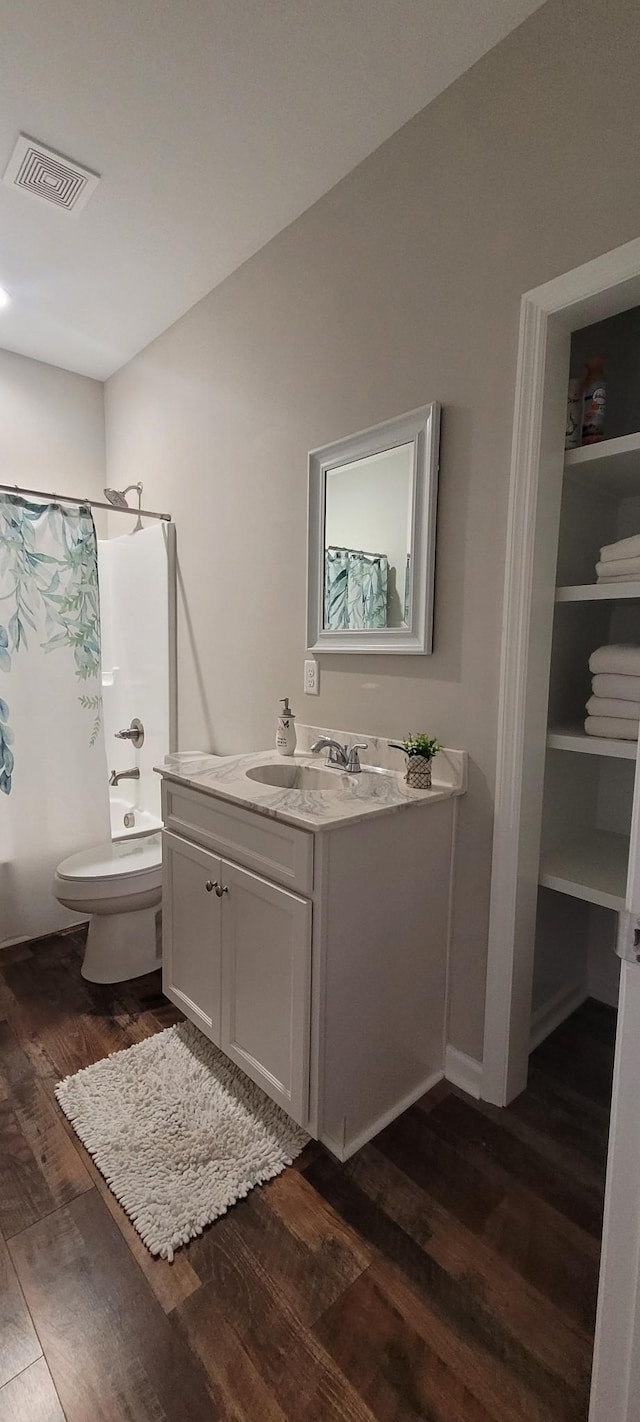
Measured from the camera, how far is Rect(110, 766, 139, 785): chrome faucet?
2.67m

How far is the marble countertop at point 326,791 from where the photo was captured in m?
1.23

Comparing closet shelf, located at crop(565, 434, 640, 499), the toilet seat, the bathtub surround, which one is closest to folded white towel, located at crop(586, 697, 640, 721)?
closet shelf, located at crop(565, 434, 640, 499)

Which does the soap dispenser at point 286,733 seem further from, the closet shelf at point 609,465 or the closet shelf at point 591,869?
Result: the closet shelf at point 609,465

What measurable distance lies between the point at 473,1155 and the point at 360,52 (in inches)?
102

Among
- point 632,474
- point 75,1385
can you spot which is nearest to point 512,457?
point 632,474

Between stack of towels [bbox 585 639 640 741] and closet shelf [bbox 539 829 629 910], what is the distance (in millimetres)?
364

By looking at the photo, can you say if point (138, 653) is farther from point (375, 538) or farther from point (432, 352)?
point (432, 352)

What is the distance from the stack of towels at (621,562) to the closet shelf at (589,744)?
1.26 feet

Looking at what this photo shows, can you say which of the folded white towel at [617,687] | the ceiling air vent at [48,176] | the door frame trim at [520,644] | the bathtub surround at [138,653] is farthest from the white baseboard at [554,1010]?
the ceiling air vent at [48,176]

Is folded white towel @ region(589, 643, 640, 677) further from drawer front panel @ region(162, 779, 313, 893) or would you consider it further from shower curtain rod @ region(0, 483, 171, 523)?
shower curtain rod @ region(0, 483, 171, 523)

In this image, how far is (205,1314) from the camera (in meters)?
1.00

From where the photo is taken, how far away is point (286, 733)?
6.04ft

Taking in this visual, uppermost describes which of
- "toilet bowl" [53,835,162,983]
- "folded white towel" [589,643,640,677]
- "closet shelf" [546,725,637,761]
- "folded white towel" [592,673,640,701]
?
"folded white towel" [589,643,640,677]

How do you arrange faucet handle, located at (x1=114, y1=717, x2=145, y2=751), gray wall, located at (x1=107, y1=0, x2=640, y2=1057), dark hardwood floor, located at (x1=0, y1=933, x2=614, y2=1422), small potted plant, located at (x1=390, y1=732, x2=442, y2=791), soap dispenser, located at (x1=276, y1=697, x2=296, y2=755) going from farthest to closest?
faucet handle, located at (x1=114, y1=717, x2=145, y2=751) → soap dispenser, located at (x1=276, y1=697, x2=296, y2=755) → small potted plant, located at (x1=390, y1=732, x2=442, y2=791) → gray wall, located at (x1=107, y1=0, x2=640, y2=1057) → dark hardwood floor, located at (x1=0, y1=933, x2=614, y2=1422)
